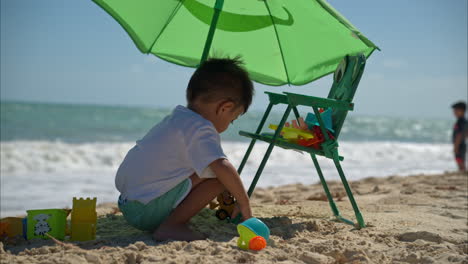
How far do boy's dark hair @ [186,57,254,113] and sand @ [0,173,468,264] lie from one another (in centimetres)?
→ 68

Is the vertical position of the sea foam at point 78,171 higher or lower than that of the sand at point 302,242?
lower

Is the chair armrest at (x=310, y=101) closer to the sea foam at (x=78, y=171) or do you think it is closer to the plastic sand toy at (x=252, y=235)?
the plastic sand toy at (x=252, y=235)

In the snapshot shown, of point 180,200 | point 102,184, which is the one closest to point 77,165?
point 102,184

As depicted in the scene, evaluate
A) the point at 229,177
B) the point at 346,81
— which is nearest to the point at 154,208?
the point at 229,177

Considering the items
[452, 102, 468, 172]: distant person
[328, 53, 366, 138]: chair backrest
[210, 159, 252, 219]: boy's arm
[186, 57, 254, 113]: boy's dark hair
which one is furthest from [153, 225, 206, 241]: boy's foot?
[452, 102, 468, 172]: distant person

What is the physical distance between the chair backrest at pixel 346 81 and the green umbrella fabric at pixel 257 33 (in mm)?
167

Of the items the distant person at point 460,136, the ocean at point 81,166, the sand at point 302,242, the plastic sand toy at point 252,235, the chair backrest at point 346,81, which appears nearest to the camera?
the sand at point 302,242

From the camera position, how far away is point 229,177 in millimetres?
1972

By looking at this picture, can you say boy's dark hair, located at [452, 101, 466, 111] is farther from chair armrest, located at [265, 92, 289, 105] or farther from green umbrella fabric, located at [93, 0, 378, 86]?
chair armrest, located at [265, 92, 289, 105]

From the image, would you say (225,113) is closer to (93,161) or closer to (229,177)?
(229,177)

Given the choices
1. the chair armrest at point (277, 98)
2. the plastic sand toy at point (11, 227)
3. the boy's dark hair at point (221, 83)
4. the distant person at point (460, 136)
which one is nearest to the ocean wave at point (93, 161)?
the distant person at point (460, 136)

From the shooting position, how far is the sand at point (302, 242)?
1808 mm

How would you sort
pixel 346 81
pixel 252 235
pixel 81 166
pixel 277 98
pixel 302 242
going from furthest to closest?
pixel 81 166, pixel 277 98, pixel 346 81, pixel 302 242, pixel 252 235

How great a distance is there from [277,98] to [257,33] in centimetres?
74
